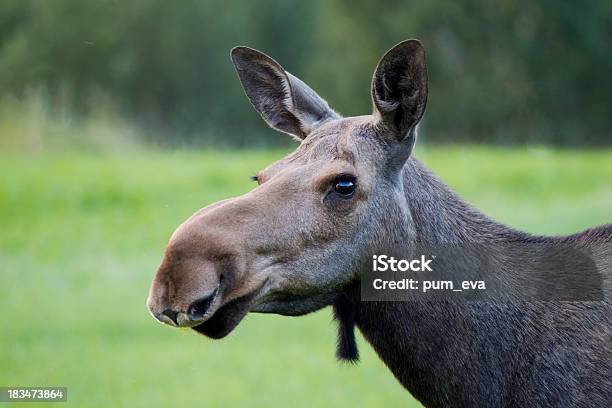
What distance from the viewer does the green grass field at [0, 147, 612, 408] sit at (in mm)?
11445

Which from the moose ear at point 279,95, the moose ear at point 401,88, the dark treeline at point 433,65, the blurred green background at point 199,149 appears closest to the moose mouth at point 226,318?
the moose ear at point 401,88

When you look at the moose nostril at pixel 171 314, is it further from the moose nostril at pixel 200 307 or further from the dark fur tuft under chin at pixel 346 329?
the dark fur tuft under chin at pixel 346 329

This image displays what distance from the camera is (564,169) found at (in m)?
25.0

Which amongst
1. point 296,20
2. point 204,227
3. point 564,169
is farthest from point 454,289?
point 296,20

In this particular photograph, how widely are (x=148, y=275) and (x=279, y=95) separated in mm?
11795

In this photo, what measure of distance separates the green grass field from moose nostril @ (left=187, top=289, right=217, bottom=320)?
3.77 ft

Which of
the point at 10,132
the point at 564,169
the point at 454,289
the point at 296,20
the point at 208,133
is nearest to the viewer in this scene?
the point at 454,289

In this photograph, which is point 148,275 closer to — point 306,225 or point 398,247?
point 398,247

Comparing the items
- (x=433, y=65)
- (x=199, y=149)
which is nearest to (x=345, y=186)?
(x=199, y=149)

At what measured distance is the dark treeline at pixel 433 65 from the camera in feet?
179

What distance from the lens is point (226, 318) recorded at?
15.0 ft

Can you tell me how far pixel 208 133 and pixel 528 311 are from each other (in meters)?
45.1

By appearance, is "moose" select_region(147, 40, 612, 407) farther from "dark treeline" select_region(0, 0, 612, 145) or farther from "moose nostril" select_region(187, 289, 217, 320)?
"dark treeline" select_region(0, 0, 612, 145)

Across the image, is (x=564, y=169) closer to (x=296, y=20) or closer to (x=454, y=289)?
(x=454, y=289)
